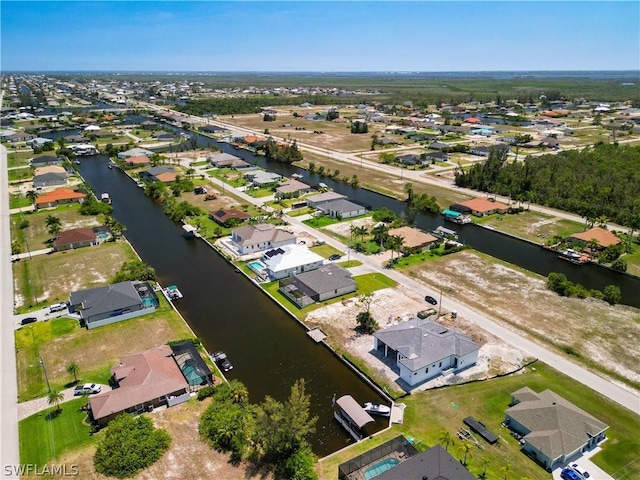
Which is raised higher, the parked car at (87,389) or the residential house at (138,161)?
the residential house at (138,161)

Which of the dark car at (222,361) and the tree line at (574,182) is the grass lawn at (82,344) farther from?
the tree line at (574,182)

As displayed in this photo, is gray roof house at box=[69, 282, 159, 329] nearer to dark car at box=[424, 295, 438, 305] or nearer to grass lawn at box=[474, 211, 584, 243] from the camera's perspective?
dark car at box=[424, 295, 438, 305]

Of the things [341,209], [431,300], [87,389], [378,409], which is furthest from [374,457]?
[341,209]

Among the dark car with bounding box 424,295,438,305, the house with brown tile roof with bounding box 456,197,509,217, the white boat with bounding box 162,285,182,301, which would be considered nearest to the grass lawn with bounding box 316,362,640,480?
the dark car with bounding box 424,295,438,305

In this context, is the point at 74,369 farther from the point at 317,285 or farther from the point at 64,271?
the point at 317,285

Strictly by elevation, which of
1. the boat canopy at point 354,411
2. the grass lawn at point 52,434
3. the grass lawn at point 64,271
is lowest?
the grass lawn at point 52,434

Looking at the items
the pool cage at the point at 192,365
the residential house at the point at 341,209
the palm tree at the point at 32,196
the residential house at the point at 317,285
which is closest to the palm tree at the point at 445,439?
the pool cage at the point at 192,365
